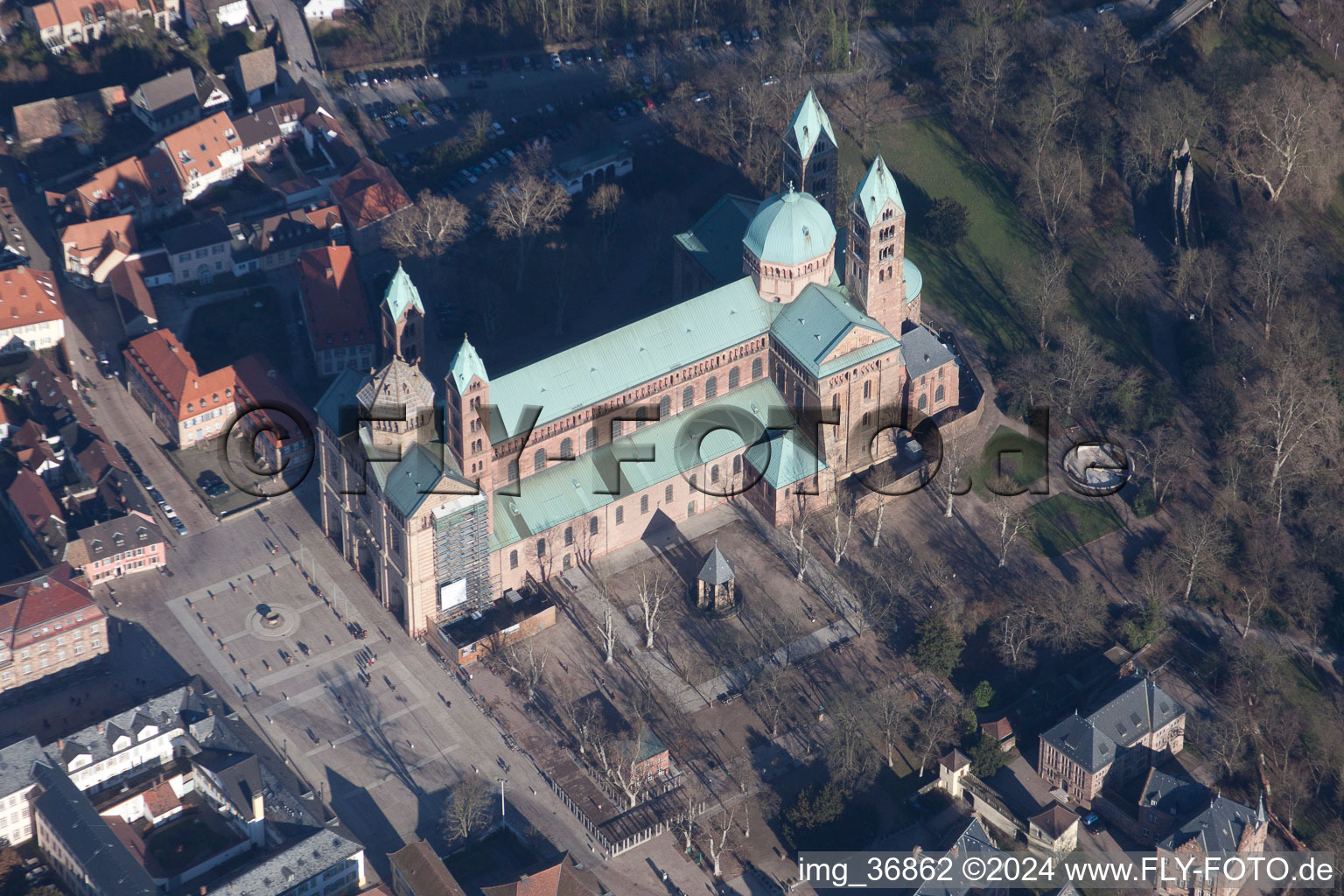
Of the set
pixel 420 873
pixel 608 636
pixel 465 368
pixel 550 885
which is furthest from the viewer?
pixel 608 636

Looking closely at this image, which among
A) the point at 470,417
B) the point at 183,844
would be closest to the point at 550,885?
the point at 183,844

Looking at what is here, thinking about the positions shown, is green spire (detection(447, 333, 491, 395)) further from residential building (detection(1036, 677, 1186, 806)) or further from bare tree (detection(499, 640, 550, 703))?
residential building (detection(1036, 677, 1186, 806))

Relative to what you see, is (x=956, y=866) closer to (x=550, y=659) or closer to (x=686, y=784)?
(x=686, y=784)

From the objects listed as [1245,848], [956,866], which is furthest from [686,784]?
[1245,848]

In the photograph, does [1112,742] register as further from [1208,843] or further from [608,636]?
[608,636]

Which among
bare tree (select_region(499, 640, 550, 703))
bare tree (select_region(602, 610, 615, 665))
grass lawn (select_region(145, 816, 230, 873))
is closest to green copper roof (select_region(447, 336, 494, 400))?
bare tree (select_region(499, 640, 550, 703))

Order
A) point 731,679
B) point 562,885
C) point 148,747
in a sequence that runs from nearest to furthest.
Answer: point 562,885, point 148,747, point 731,679

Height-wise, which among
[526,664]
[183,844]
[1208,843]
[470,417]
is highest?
[470,417]
